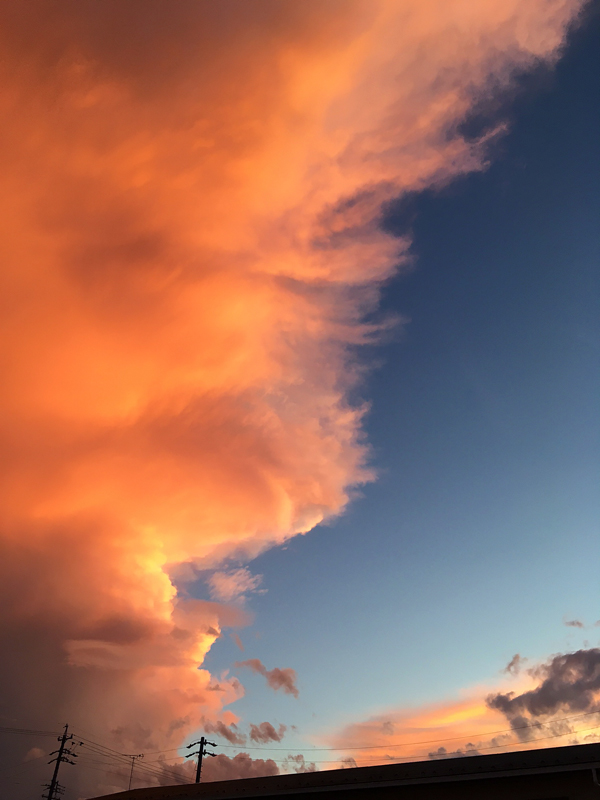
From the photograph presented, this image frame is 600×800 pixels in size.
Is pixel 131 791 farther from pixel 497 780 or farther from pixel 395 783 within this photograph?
pixel 497 780

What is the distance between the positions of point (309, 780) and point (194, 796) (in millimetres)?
4785

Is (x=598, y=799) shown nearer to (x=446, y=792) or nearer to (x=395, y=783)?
(x=446, y=792)

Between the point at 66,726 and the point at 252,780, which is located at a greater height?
the point at 66,726

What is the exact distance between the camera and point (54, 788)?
73.4m

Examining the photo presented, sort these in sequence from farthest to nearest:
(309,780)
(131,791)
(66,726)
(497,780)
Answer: (66,726)
(131,791)
(309,780)
(497,780)

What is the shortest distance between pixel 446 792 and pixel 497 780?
1714 mm

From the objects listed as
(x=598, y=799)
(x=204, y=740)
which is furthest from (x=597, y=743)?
(x=204, y=740)

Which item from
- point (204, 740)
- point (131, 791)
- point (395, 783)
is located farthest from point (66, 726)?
point (395, 783)

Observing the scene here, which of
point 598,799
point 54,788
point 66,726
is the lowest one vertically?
point 598,799

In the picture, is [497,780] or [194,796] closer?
[497,780]

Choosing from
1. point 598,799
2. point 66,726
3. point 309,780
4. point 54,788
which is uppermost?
point 66,726

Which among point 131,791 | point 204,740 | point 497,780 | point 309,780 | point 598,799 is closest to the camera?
point 598,799

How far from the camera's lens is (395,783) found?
60.7 ft

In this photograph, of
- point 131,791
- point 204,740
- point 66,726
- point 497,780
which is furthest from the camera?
point 66,726
